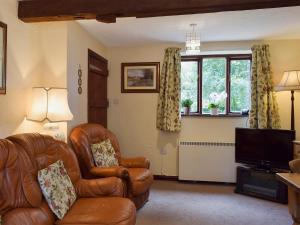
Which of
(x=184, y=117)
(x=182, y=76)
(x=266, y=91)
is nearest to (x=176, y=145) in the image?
(x=184, y=117)

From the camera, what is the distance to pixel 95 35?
414cm

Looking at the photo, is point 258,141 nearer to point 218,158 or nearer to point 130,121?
point 218,158

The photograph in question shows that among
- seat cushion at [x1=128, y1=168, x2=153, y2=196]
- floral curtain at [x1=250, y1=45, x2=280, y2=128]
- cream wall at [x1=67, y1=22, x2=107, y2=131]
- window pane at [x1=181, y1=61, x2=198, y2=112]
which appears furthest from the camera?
window pane at [x1=181, y1=61, x2=198, y2=112]

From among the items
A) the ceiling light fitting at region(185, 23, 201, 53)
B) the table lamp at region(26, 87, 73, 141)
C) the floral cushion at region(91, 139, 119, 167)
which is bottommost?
the floral cushion at region(91, 139, 119, 167)

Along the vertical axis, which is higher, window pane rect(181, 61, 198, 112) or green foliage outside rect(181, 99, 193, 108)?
window pane rect(181, 61, 198, 112)

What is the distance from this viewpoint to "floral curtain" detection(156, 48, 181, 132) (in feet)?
15.0

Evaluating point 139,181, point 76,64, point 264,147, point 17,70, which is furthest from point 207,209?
point 17,70

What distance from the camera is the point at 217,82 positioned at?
15.7 ft

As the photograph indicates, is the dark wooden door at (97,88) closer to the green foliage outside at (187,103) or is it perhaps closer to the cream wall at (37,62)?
the cream wall at (37,62)

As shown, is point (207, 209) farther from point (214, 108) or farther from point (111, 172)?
point (214, 108)

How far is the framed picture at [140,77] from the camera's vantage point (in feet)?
15.7

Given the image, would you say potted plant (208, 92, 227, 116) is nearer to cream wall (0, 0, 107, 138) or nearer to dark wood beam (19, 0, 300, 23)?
cream wall (0, 0, 107, 138)

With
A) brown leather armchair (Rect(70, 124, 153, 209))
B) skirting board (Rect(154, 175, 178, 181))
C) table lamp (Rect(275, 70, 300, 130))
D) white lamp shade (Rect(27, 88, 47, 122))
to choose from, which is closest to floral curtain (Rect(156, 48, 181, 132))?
skirting board (Rect(154, 175, 178, 181))

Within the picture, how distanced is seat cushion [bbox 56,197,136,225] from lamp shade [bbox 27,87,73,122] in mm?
932
